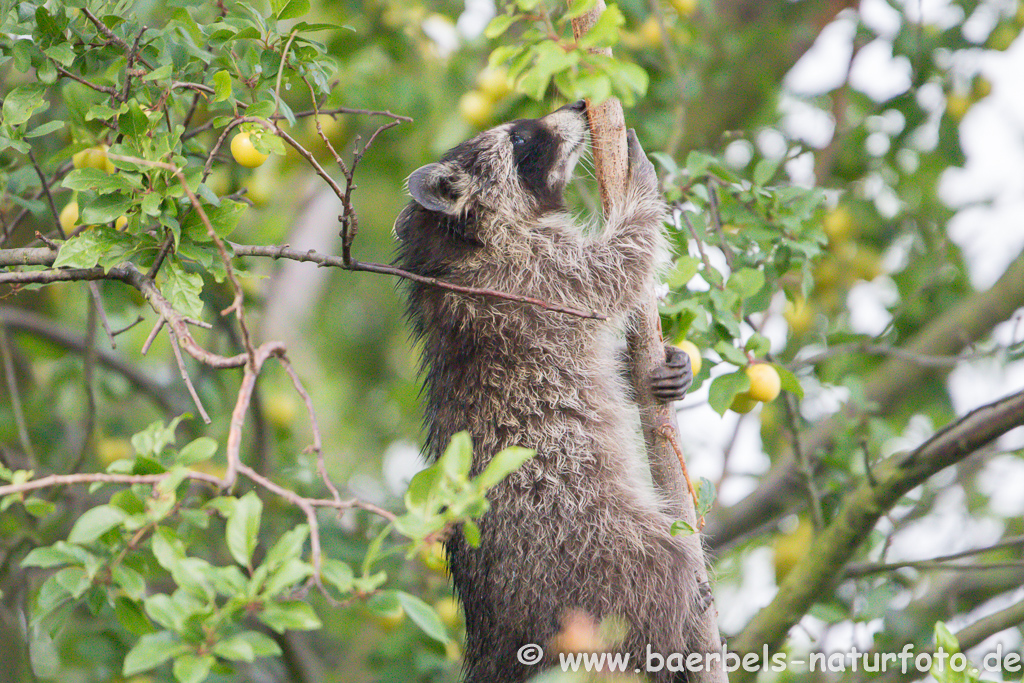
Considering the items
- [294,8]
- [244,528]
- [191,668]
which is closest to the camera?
[191,668]

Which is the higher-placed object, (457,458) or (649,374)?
(649,374)

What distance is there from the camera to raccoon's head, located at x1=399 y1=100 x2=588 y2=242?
4656mm

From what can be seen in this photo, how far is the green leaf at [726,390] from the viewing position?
11.1 ft

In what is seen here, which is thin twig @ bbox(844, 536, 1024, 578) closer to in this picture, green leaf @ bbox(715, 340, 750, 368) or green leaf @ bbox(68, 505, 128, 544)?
green leaf @ bbox(715, 340, 750, 368)

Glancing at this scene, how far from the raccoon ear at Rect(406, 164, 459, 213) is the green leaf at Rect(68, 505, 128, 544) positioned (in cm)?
260

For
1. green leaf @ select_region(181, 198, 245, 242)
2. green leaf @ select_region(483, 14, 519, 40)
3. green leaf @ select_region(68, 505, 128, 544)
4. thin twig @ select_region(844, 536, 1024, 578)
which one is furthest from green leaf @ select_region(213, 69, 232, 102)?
thin twig @ select_region(844, 536, 1024, 578)

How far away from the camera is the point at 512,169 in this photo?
4.79 m

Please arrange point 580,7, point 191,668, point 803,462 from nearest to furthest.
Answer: point 191,668 → point 580,7 → point 803,462

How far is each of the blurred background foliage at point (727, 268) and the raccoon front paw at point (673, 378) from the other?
44 centimetres

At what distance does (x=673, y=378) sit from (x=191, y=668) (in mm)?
2236

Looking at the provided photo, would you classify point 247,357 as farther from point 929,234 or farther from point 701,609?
point 929,234

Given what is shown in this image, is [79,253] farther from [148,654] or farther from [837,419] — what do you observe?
[837,419]

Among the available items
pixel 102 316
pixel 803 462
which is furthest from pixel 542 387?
pixel 102 316

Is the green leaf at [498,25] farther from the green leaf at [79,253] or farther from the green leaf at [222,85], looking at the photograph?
the green leaf at [79,253]
